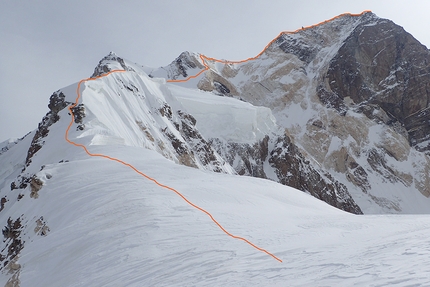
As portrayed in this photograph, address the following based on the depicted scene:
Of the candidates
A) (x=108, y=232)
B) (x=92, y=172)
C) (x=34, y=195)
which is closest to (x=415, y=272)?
(x=108, y=232)

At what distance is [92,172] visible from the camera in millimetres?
15500

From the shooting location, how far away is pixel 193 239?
28.7 feet

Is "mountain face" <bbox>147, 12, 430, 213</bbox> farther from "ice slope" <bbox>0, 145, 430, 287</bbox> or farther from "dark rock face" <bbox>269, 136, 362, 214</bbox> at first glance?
"ice slope" <bbox>0, 145, 430, 287</bbox>

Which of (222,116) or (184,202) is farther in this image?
(222,116)

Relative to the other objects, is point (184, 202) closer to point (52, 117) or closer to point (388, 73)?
point (52, 117)

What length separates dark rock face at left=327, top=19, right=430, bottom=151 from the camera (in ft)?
318

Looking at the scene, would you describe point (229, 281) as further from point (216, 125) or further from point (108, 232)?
point (216, 125)

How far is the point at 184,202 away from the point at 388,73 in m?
105

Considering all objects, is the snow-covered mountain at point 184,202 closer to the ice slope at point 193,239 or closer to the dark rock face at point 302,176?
the ice slope at point 193,239

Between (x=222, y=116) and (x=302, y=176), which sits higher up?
(x=222, y=116)

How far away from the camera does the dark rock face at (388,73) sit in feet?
318

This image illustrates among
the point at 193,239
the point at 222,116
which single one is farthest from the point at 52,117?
the point at 222,116

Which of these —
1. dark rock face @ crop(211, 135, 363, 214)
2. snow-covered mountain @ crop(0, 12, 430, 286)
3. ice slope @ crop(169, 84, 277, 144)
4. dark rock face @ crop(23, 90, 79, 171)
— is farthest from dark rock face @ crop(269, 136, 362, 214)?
dark rock face @ crop(23, 90, 79, 171)

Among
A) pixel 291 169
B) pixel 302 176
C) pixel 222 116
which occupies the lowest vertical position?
pixel 302 176
